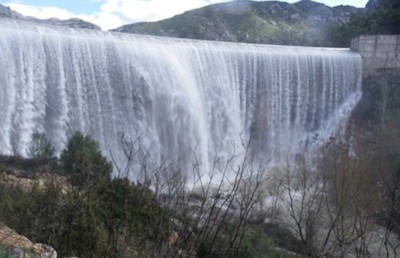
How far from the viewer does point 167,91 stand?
2091cm

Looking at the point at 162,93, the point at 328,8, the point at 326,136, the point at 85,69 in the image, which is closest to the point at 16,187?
the point at 85,69

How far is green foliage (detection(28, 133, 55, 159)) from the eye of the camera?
14453 millimetres

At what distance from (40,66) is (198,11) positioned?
180ft

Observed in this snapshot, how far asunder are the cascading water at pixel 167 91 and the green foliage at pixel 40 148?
496mm

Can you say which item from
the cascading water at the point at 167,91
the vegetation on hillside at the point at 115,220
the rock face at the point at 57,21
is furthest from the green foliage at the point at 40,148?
the rock face at the point at 57,21

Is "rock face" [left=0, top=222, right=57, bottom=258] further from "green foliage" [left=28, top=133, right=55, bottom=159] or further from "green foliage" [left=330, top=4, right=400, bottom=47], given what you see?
"green foliage" [left=330, top=4, right=400, bottom=47]

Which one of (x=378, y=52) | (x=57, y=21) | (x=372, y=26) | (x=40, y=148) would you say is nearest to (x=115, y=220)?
(x=40, y=148)

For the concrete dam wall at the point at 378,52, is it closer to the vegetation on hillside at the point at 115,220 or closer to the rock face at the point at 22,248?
the vegetation on hillside at the point at 115,220

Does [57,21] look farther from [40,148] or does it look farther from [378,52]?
[40,148]

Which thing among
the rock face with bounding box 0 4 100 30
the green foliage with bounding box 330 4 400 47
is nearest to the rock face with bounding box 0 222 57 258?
the green foliage with bounding box 330 4 400 47

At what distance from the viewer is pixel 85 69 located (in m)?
17.9

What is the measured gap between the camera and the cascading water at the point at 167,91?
16.7m

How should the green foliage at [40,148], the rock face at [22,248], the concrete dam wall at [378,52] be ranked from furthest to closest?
1. the concrete dam wall at [378,52]
2. the green foliage at [40,148]
3. the rock face at [22,248]

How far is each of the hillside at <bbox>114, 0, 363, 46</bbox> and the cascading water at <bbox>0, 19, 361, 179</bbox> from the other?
31.7m
